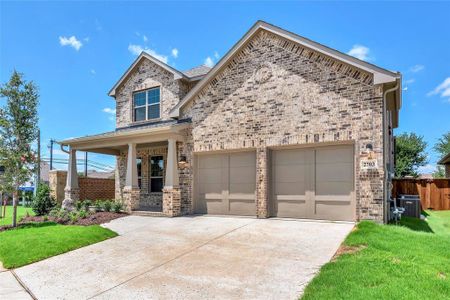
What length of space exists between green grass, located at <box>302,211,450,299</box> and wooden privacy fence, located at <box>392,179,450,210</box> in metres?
10.4

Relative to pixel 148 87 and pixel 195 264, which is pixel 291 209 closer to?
pixel 195 264

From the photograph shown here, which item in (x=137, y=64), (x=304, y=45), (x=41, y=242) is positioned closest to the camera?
(x=41, y=242)

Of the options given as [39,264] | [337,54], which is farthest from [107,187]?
[337,54]

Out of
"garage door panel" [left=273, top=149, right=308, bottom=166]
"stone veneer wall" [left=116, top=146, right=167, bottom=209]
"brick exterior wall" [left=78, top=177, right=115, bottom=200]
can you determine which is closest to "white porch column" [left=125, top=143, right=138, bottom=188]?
"stone veneer wall" [left=116, top=146, right=167, bottom=209]

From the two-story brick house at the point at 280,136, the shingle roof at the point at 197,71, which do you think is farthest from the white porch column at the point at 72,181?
the shingle roof at the point at 197,71

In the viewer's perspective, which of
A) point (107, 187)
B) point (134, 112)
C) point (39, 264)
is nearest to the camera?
point (39, 264)

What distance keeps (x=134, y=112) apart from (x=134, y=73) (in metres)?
2.16

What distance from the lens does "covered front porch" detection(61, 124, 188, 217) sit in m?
12.3

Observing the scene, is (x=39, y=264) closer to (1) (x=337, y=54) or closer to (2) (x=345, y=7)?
(1) (x=337, y=54)

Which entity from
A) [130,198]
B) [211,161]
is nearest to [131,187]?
[130,198]

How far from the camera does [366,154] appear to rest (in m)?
9.21

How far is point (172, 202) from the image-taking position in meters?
12.1

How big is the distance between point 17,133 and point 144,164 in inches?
234

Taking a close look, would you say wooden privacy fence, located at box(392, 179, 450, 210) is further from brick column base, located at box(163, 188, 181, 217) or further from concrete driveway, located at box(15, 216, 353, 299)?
brick column base, located at box(163, 188, 181, 217)
